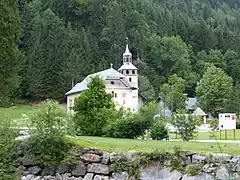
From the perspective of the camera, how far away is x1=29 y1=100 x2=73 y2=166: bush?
15352mm

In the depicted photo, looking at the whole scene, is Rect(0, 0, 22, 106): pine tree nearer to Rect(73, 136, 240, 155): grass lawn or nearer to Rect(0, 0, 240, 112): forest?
Rect(73, 136, 240, 155): grass lawn

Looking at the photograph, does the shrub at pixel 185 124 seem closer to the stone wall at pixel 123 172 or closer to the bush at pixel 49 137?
the stone wall at pixel 123 172

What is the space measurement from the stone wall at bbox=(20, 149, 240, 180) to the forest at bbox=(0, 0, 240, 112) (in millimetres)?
51261

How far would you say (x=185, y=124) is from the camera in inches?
856

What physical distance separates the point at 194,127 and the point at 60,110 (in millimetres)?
7428

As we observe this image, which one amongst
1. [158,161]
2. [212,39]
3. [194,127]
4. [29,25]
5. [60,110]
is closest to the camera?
[158,161]

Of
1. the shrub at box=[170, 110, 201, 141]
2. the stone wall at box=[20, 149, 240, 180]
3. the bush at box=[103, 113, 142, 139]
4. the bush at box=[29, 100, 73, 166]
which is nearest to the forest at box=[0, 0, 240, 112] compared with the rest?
the shrub at box=[170, 110, 201, 141]

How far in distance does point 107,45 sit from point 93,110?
6918cm

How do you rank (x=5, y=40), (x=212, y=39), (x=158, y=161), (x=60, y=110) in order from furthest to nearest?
(x=212, y=39) → (x=5, y=40) → (x=60, y=110) → (x=158, y=161)

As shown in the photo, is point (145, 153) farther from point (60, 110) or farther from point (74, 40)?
point (74, 40)

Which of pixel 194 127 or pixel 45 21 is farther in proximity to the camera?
pixel 45 21

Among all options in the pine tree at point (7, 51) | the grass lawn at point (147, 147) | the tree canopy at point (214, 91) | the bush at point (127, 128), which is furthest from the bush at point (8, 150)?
the tree canopy at point (214, 91)

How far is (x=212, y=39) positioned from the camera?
102 meters

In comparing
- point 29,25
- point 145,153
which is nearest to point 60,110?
point 145,153
